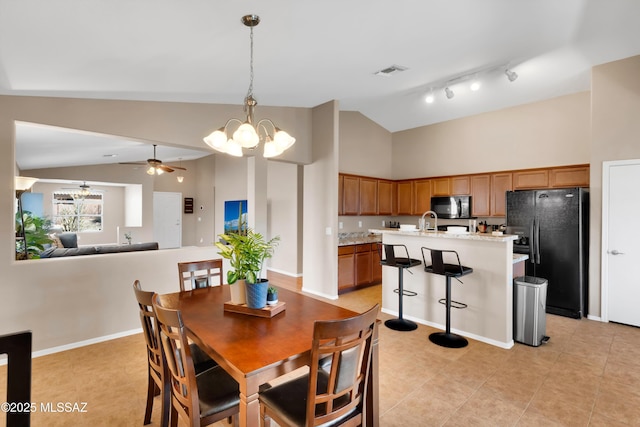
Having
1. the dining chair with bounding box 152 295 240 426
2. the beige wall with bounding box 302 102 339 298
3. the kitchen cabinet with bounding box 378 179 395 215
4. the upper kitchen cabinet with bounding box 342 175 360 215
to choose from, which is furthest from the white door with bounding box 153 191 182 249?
the dining chair with bounding box 152 295 240 426

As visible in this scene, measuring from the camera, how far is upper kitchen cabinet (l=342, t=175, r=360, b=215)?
5844mm

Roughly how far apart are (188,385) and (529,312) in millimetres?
3320

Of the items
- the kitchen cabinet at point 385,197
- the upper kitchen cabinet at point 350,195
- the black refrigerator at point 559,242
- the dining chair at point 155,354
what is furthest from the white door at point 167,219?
the black refrigerator at point 559,242

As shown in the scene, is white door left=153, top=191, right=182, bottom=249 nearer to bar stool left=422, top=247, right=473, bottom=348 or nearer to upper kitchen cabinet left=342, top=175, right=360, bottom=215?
upper kitchen cabinet left=342, top=175, right=360, bottom=215

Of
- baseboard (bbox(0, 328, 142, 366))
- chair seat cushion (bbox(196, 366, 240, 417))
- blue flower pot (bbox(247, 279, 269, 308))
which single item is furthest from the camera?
baseboard (bbox(0, 328, 142, 366))

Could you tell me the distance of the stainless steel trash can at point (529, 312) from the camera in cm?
329

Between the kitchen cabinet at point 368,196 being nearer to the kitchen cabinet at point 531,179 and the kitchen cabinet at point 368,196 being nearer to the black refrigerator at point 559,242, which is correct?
the kitchen cabinet at point 531,179

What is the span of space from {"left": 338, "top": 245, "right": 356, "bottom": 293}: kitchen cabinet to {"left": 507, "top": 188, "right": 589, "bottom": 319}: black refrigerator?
8.23ft

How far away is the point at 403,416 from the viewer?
88.4 inches

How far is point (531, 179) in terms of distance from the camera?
5.30m

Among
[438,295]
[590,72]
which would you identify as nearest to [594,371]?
[438,295]

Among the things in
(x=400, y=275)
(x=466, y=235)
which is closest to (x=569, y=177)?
(x=466, y=235)

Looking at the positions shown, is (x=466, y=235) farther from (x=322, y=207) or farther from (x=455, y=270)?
(x=322, y=207)

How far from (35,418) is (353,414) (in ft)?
7.31
